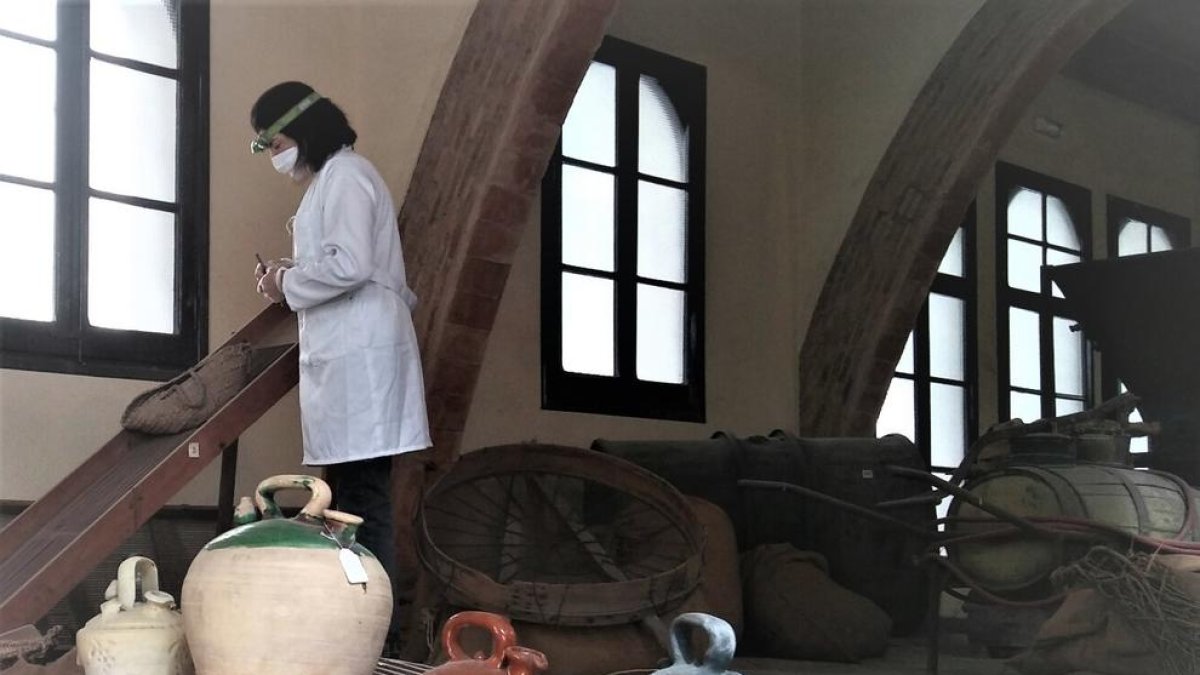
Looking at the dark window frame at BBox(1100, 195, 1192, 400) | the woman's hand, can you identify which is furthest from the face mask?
the dark window frame at BBox(1100, 195, 1192, 400)

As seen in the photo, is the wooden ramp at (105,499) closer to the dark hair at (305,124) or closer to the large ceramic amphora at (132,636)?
the dark hair at (305,124)

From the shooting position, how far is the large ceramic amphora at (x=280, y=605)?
6.39 feet

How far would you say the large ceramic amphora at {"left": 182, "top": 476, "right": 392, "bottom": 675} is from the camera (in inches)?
A: 76.6

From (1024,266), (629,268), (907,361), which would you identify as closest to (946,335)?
(907,361)

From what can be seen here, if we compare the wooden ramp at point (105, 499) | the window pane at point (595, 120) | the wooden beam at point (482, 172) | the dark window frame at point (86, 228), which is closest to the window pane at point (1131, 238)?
the window pane at point (595, 120)

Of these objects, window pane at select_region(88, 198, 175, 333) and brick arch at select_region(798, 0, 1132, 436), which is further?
brick arch at select_region(798, 0, 1132, 436)

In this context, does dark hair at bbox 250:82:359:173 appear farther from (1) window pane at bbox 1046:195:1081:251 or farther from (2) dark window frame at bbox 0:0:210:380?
(1) window pane at bbox 1046:195:1081:251

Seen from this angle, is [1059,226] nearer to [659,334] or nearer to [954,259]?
[954,259]

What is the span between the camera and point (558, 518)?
16.9 ft

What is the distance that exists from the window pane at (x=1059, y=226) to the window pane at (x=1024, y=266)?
7.7 inches

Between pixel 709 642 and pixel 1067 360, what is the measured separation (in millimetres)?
9189

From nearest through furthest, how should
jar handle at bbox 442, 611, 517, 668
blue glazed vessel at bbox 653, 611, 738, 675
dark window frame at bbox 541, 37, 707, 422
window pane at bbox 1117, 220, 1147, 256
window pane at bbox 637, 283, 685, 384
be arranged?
blue glazed vessel at bbox 653, 611, 738, 675 < jar handle at bbox 442, 611, 517, 668 < dark window frame at bbox 541, 37, 707, 422 < window pane at bbox 637, 283, 685, 384 < window pane at bbox 1117, 220, 1147, 256

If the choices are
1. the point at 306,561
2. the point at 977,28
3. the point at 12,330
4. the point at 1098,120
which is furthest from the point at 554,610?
the point at 1098,120

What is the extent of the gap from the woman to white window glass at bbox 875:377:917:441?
17.2 ft
